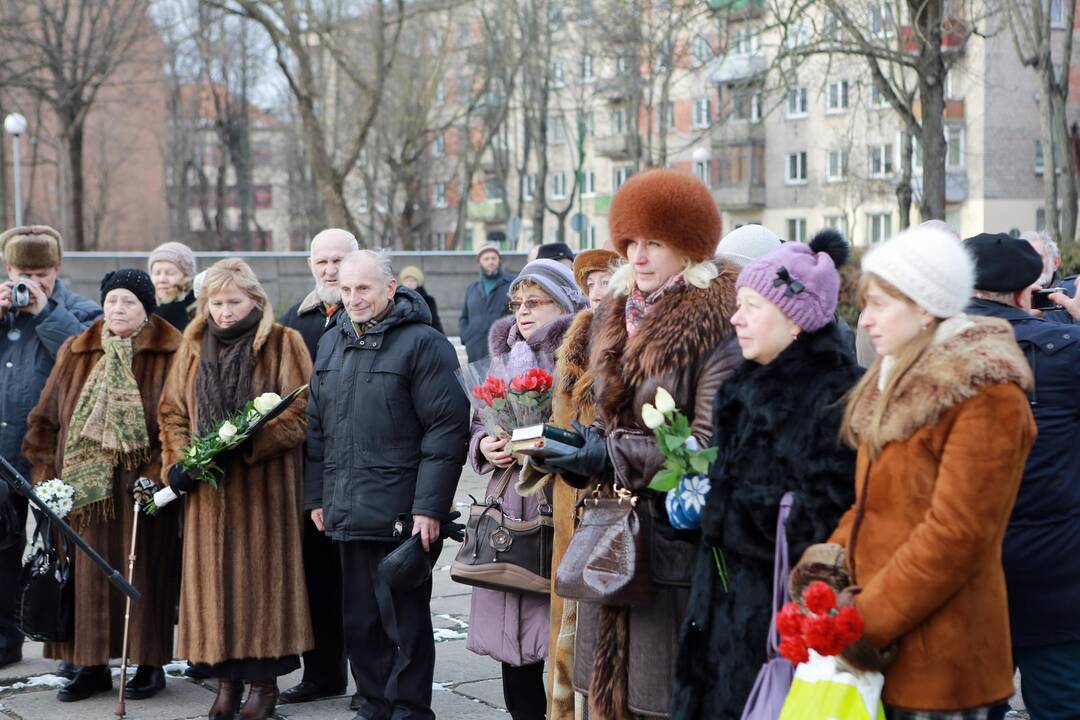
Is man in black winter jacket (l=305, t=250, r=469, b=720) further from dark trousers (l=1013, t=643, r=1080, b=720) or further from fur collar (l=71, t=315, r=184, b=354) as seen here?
dark trousers (l=1013, t=643, r=1080, b=720)

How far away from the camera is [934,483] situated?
3.49m

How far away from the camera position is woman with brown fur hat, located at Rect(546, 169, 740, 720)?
4.53 meters

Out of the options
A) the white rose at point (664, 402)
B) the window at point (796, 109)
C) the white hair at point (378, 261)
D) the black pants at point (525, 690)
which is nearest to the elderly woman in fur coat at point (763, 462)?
the white rose at point (664, 402)

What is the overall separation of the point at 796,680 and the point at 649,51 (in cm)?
3278

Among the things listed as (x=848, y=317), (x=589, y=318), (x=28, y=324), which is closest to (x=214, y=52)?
(x=848, y=317)

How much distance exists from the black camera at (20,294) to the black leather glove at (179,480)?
67.0 inches

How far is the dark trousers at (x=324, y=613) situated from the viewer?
6883 millimetres

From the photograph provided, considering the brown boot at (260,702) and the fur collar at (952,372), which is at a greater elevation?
the fur collar at (952,372)

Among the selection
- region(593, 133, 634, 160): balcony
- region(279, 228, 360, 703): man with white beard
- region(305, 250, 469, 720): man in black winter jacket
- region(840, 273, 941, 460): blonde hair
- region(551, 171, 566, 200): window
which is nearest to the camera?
region(840, 273, 941, 460): blonde hair

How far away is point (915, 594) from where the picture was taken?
342 centimetres

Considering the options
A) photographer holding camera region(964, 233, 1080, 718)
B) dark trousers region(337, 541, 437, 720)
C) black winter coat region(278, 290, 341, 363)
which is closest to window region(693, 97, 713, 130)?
black winter coat region(278, 290, 341, 363)

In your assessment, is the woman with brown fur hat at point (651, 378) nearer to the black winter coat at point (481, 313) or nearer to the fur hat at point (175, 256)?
the fur hat at point (175, 256)

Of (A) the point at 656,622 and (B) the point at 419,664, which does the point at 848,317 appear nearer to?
(B) the point at 419,664

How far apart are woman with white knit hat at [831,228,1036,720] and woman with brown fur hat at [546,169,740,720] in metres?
0.88
